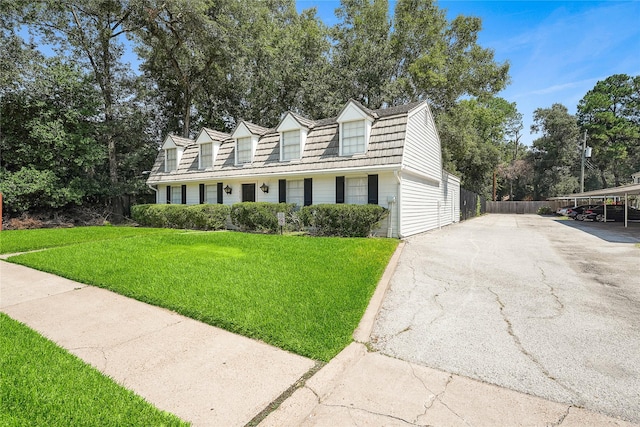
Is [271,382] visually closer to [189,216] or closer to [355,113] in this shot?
[355,113]

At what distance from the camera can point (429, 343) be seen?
337 cm

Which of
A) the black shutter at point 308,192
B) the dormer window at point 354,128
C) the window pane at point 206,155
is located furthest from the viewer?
the window pane at point 206,155

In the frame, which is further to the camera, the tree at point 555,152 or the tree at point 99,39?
the tree at point 555,152

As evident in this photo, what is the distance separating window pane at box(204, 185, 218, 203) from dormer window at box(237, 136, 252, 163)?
237 cm

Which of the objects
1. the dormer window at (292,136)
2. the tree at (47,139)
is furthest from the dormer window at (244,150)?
the tree at (47,139)

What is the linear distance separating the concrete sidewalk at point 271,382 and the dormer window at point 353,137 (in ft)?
29.7

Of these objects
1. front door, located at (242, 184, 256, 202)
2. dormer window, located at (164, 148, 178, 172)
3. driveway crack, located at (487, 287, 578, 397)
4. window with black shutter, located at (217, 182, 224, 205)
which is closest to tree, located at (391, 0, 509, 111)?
front door, located at (242, 184, 256, 202)

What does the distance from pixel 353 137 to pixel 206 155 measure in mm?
9116

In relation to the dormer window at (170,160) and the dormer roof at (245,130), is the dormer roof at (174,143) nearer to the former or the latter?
the dormer window at (170,160)

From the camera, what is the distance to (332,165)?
1205 cm

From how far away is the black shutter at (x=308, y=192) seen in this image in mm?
12930

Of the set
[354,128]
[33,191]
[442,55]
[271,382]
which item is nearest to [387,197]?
[354,128]

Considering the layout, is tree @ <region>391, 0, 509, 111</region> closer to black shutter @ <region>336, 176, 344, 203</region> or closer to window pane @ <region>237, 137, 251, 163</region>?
window pane @ <region>237, 137, 251, 163</region>

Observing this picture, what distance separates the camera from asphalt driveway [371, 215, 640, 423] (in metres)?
2.66
